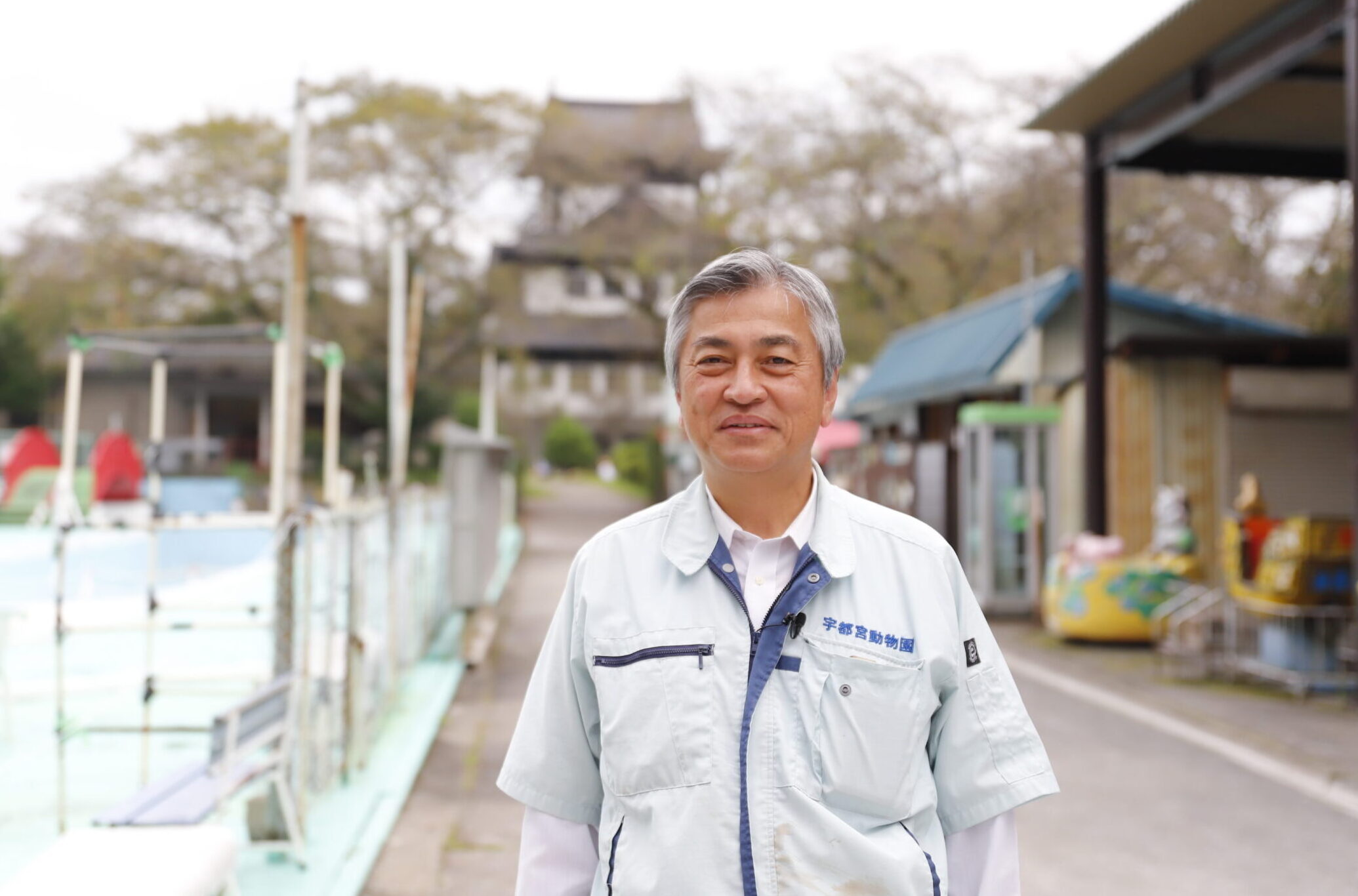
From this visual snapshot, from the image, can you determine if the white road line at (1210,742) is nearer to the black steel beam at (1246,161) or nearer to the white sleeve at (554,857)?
the white sleeve at (554,857)

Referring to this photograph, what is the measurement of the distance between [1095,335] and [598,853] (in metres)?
11.8

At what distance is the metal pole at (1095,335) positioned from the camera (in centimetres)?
1263

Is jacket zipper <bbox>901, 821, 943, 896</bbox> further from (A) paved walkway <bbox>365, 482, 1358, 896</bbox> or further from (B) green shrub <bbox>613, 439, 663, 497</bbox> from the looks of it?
(B) green shrub <bbox>613, 439, 663, 497</bbox>

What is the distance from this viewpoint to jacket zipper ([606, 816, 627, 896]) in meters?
1.87

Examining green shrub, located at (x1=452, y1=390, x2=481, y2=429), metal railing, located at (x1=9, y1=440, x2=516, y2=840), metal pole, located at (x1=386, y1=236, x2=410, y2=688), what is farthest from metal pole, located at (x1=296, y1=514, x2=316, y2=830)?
green shrub, located at (x1=452, y1=390, x2=481, y2=429)

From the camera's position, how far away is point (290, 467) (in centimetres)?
557

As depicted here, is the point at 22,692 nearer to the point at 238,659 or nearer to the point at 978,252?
the point at 238,659

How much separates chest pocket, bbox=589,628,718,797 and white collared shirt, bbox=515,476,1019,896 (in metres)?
0.14

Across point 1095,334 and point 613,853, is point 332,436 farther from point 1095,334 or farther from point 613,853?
point 1095,334

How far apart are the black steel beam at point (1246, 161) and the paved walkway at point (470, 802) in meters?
8.24

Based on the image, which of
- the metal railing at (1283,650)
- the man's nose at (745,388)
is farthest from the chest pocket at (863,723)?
the metal railing at (1283,650)

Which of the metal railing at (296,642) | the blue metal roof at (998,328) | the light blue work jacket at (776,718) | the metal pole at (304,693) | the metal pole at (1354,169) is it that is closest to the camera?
the light blue work jacket at (776,718)

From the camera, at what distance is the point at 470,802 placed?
6.15 m

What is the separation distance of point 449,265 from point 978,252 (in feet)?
44.7
